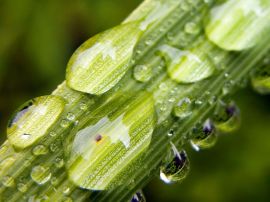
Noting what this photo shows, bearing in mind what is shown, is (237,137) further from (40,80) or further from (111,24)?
(40,80)

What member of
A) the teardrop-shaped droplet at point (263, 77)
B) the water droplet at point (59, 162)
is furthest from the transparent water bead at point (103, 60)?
the teardrop-shaped droplet at point (263, 77)

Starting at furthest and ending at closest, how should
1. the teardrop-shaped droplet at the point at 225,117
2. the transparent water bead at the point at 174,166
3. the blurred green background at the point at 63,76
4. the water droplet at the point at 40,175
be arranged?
1. the blurred green background at the point at 63,76
2. the teardrop-shaped droplet at the point at 225,117
3. the transparent water bead at the point at 174,166
4. the water droplet at the point at 40,175

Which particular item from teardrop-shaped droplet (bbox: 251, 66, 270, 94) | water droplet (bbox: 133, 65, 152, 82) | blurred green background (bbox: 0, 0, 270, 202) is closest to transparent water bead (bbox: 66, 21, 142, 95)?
water droplet (bbox: 133, 65, 152, 82)

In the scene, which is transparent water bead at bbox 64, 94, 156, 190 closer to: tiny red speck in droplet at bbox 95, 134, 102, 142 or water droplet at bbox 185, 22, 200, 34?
tiny red speck in droplet at bbox 95, 134, 102, 142

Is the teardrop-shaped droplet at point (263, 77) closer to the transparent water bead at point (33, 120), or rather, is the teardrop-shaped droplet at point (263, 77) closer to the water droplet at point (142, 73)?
the water droplet at point (142, 73)

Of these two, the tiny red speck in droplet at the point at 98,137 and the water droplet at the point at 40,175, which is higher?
the water droplet at the point at 40,175

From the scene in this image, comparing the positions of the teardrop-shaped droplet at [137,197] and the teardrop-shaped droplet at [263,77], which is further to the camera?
the teardrop-shaped droplet at [263,77]
